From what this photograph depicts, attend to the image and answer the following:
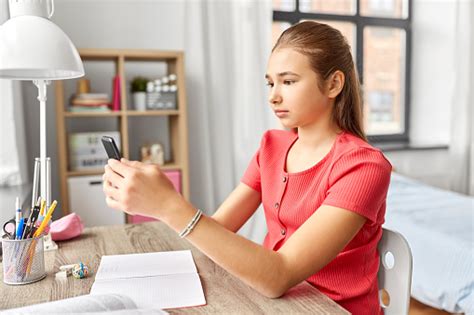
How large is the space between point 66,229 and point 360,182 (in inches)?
29.3

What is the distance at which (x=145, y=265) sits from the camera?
1.03 m

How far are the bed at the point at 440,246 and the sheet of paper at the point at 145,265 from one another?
1238mm

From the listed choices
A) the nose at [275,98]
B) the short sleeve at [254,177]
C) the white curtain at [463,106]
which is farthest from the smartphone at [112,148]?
the white curtain at [463,106]

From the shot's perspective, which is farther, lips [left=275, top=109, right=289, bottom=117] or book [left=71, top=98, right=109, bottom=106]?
book [left=71, top=98, right=109, bottom=106]

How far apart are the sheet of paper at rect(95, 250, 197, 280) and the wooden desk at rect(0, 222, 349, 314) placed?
2cm

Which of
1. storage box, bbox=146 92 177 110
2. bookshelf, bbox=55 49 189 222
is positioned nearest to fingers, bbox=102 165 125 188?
bookshelf, bbox=55 49 189 222

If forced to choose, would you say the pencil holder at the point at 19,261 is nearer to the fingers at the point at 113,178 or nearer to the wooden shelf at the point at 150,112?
the fingers at the point at 113,178

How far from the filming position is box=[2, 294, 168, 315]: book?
2.31 feet

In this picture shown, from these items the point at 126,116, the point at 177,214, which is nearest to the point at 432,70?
the point at 126,116

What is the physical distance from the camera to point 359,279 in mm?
1015

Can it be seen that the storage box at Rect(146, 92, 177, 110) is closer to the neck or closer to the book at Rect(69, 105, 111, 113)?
the book at Rect(69, 105, 111, 113)

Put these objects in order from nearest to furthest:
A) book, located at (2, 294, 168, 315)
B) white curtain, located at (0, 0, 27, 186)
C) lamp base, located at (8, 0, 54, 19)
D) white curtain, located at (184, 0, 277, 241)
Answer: book, located at (2, 294, 168, 315) → lamp base, located at (8, 0, 54, 19) → white curtain, located at (0, 0, 27, 186) → white curtain, located at (184, 0, 277, 241)

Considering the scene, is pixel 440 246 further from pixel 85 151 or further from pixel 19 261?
pixel 85 151

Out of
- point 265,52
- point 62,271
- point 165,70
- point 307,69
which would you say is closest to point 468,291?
point 307,69
